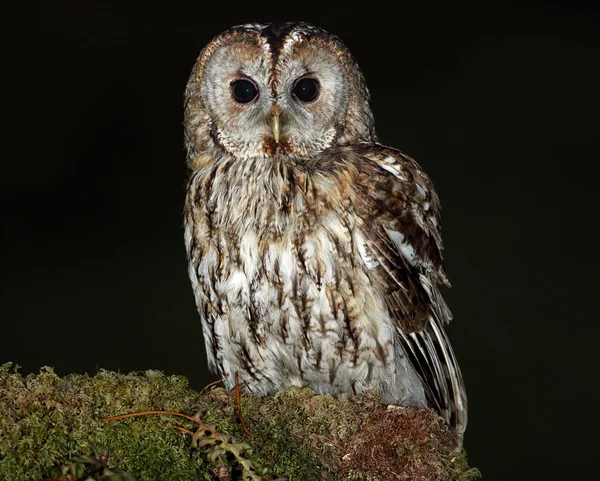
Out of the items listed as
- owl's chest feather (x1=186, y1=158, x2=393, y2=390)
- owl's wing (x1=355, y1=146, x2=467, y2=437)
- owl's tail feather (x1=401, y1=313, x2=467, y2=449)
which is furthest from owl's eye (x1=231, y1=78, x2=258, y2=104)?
owl's tail feather (x1=401, y1=313, x2=467, y2=449)

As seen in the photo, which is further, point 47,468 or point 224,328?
point 224,328

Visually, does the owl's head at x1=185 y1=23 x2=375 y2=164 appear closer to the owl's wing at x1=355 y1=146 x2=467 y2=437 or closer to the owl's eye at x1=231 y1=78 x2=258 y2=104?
the owl's eye at x1=231 y1=78 x2=258 y2=104

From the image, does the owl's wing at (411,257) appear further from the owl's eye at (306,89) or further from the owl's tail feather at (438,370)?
the owl's eye at (306,89)

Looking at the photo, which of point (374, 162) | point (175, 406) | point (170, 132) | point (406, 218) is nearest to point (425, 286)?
point (406, 218)

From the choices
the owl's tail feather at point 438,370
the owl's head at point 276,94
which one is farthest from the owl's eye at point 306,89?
the owl's tail feather at point 438,370

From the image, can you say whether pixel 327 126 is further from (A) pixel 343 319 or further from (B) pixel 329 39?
(A) pixel 343 319

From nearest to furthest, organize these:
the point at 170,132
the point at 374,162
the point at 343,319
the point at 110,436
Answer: the point at 110,436 < the point at 343,319 < the point at 374,162 < the point at 170,132

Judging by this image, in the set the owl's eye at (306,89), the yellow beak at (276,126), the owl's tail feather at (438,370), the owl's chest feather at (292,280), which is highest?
the owl's eye at (306,89)
